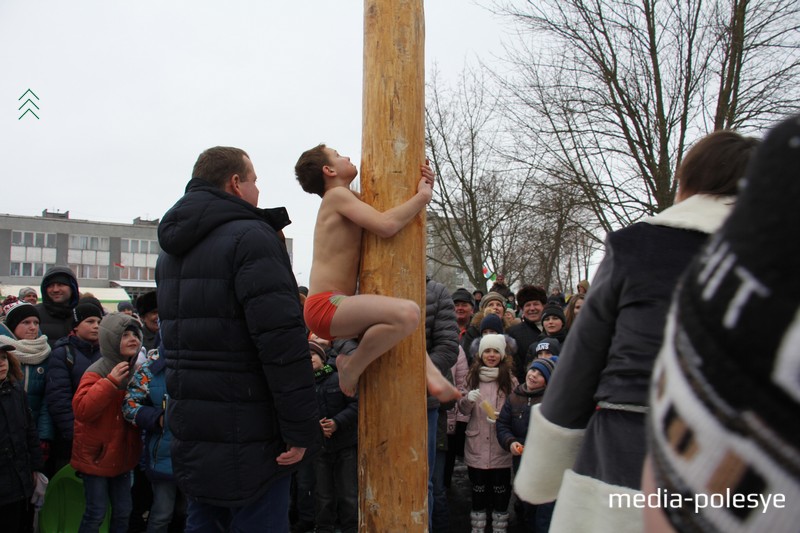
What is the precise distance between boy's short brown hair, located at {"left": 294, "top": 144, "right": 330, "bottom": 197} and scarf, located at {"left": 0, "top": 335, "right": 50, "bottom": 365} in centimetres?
326

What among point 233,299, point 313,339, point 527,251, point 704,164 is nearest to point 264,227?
point 233,299

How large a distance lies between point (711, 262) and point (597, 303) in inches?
49.0

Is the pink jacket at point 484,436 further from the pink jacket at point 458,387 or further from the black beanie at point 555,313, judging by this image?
the black beanie at point 555,313

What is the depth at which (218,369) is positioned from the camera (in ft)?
9.38

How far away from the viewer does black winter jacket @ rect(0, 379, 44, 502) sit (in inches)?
171

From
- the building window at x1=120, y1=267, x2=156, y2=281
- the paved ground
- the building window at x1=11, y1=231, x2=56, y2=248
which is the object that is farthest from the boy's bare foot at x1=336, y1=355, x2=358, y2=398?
the building window at x1=120, y1=267, x2=156, y2=281

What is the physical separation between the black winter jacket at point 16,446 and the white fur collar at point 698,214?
4587 millimetres

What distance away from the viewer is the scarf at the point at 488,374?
6.16 meters

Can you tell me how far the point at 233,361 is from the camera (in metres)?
2.86

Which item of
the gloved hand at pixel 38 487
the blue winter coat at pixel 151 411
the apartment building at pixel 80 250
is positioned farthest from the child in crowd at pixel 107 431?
the apartment building at pixel 80 250

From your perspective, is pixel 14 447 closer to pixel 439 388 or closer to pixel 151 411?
pixel 151 411

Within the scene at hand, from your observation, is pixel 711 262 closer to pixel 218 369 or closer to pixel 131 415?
pixel 218 369

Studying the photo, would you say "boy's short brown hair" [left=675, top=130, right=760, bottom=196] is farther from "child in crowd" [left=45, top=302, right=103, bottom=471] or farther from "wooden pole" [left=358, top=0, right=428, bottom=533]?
"child in crowd" [left=45, top=302, right=103, bottom=471]

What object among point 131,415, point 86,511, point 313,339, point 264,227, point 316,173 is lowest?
point 86,511
